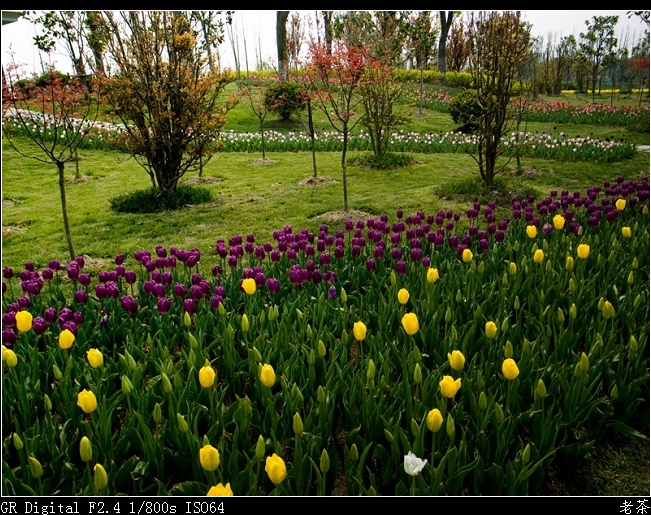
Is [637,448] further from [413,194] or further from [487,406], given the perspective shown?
[413,194]

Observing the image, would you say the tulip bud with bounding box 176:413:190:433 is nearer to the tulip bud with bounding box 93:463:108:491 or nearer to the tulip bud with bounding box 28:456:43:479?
the tulip bud with bounding box 93:463:108:491

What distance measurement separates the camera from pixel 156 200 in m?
6.71

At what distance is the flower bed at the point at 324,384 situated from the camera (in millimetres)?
1682

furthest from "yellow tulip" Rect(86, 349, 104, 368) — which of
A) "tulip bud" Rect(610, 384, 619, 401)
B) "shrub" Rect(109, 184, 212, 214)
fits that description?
"shrub" Rect(109, 184, 212, 214)

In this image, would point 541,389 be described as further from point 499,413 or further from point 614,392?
point 614,392

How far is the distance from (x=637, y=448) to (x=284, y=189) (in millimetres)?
5965

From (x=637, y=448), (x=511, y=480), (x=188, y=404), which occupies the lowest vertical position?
(x=637, y=448)

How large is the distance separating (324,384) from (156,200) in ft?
17.0

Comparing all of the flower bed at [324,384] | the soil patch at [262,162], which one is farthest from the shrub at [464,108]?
the flower bed at [324,384]

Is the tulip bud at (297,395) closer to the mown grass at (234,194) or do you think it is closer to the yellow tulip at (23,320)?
the yellow tulip at (23,320)

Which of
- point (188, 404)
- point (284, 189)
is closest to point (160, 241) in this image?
point (284, 189)
